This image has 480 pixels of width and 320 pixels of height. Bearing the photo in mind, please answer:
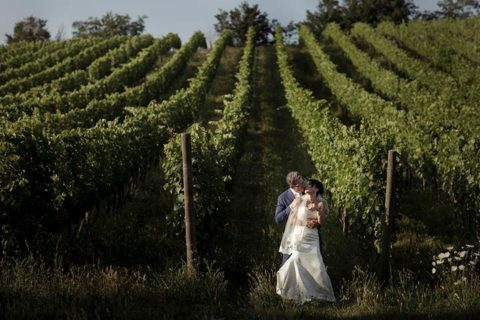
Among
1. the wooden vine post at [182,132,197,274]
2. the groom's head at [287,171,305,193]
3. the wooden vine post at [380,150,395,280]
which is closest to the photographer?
the groom's head at [287,171,305,193]

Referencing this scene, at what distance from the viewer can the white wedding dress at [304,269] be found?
708 centimetres

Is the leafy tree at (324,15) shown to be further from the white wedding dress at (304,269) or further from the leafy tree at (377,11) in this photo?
the white wedding dress at (304,269)

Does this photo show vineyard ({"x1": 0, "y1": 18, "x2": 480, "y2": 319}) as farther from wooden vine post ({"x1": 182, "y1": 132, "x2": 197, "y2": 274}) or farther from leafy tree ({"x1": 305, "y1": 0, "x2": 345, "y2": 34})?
leafy tree ({"x1": 305, "y1": 0, "x2": 345, "y2": 34})

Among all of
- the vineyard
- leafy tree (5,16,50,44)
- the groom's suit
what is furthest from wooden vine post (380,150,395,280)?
leafy tree (5,16,50,44)

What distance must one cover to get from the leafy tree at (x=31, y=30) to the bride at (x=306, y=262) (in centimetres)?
7937

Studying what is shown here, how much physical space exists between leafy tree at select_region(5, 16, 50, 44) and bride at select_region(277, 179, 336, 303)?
79.4 meters

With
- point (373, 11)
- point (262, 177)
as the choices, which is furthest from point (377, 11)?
point (262, 177)

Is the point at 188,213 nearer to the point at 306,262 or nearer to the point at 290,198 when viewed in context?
the point at 290,198

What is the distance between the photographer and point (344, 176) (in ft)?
32.8

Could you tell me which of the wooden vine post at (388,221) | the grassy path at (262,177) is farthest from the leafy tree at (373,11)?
the wooden vine post at (388,221)

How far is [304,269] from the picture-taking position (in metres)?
7.16

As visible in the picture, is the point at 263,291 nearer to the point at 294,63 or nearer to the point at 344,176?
the point at 344,176

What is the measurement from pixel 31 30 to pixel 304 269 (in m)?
82.9

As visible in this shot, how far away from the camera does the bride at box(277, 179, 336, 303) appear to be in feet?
23.1
